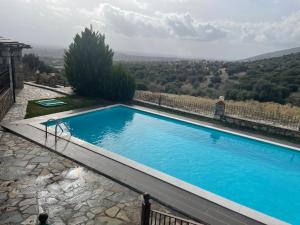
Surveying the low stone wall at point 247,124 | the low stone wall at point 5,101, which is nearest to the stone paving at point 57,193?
the low stone wall at point 5,101

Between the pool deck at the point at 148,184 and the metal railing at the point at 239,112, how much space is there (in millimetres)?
8830

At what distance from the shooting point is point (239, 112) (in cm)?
1638

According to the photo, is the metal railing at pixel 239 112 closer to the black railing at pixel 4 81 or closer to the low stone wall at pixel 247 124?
the low stone wall at pixel 247 124

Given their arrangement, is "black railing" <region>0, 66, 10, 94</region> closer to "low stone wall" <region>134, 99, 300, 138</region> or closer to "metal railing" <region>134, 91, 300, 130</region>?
"metal railing" <region>134, 91, 300, 130</region>

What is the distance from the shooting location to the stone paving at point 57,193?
6.55 meters

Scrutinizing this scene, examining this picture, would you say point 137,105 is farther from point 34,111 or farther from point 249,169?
point 249,169

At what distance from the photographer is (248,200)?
30.0 feet

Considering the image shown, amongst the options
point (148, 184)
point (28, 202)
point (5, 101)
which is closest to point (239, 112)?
point (148, 184)

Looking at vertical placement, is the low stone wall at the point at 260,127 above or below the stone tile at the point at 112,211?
above

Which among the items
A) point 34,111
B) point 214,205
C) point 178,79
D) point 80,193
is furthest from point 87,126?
point 178,79

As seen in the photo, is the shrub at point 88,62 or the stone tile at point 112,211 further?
the shrub at point 88,62

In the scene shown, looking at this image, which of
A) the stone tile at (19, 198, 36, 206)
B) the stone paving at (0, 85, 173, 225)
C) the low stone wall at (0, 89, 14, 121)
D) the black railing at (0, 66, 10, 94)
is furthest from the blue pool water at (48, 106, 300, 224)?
the stone tile at (19, 198, 36, 206)

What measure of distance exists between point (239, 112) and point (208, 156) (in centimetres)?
511

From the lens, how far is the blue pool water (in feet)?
31.5
